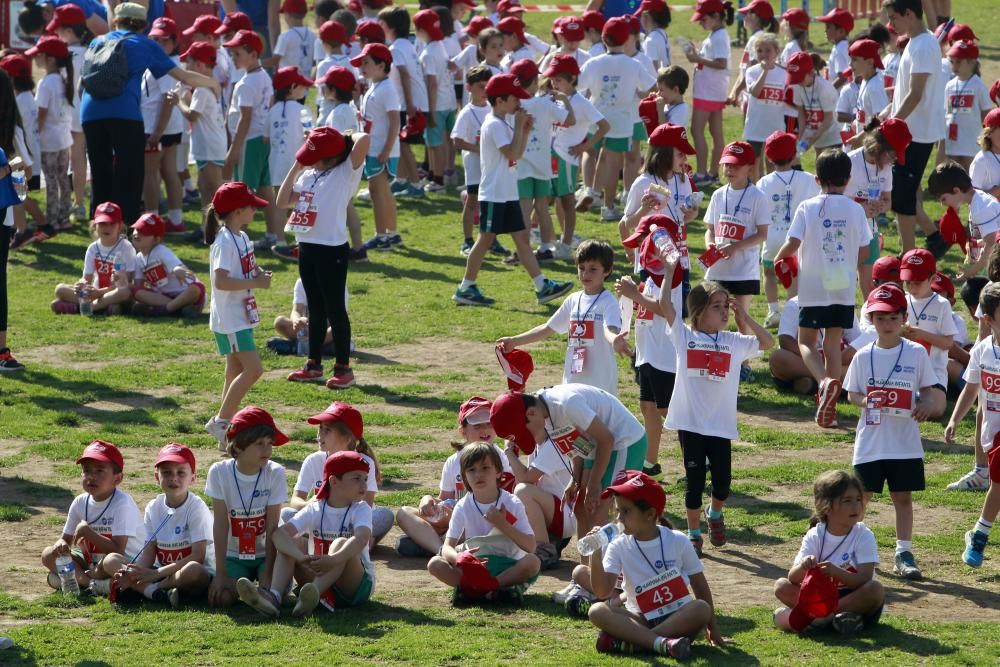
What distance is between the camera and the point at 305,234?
12375 millimetres

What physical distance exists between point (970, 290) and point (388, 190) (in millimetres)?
7627

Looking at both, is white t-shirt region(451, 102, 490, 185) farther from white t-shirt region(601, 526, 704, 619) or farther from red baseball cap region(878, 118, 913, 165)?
white t-shirt region(601, 526, 704, 619)

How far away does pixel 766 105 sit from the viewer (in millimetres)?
17781

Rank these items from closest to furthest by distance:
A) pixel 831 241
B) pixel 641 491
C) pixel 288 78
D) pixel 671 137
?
pixel 641 491 < pixel 831 241 < pixel 671 137 < pixel 288 78

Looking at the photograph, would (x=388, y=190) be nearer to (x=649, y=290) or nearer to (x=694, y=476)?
(x=649, y=290)

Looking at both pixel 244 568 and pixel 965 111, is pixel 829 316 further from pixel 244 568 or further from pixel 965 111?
pixel 965 111

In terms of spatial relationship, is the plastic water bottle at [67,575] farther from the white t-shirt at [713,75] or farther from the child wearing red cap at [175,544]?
the white t-shirt at [713,75]

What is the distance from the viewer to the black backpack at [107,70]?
50.6 ft

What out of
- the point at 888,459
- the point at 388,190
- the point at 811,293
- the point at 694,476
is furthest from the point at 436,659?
the point at 388,190

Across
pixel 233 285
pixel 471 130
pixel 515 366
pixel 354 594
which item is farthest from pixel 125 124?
pixel 354 594

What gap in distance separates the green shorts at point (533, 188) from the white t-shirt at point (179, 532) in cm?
765

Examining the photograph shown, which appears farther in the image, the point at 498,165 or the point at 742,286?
the point at 498,165

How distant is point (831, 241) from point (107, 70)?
7666 mm

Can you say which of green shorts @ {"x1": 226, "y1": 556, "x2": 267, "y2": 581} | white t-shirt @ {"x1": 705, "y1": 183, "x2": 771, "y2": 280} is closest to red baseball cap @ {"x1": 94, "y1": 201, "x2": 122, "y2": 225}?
white t-shirt @ {"x1": 705, "y1": 183, "x2": 771, "y2": 280}
